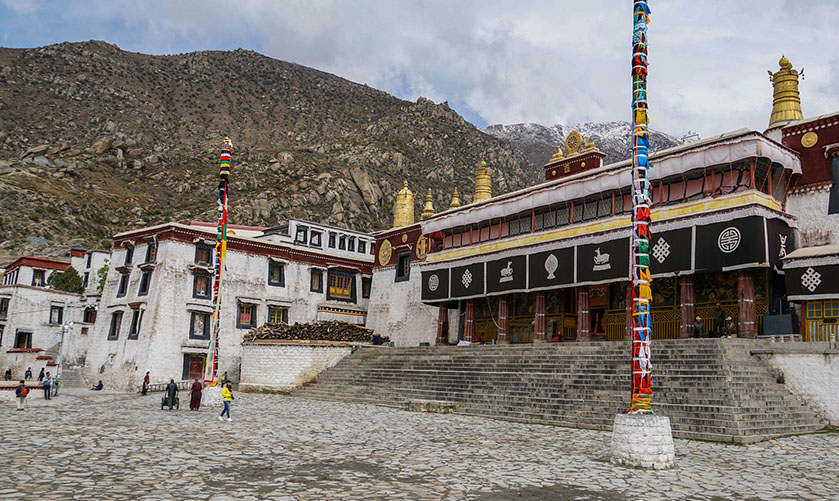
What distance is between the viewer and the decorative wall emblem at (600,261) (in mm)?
26767

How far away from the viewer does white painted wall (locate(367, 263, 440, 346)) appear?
39.7 metres

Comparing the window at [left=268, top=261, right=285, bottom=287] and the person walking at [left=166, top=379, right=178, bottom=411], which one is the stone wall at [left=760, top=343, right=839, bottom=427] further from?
the window at [left=268, top=261, right=285, bottom=287]

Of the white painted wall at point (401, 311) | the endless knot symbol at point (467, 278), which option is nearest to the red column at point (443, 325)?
the white painted wall at point (401, 311)

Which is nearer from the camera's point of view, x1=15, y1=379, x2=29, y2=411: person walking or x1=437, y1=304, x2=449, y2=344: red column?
x1=15, y1=379, x2=29, y2=411: person walking

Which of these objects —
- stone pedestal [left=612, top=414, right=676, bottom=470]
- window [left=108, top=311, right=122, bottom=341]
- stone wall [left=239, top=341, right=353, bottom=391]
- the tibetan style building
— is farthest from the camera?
window [left=108, top=311, right=122, bottom=341]

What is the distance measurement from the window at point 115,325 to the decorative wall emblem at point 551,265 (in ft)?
78.9

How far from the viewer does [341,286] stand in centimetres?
4441

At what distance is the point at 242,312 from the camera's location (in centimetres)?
3897

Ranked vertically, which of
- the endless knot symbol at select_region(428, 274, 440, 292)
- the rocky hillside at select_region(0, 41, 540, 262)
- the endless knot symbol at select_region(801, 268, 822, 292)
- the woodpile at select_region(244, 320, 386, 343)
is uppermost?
the rocky hillside at select_region(0, 41, 540, 262)

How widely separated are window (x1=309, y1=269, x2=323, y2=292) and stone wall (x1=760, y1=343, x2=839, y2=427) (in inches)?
1135

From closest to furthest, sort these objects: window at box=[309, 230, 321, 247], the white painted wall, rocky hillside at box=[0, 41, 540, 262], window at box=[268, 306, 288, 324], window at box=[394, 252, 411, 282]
A: the white painted wall
window at box=[268, 306, 288, 324]
window at box=[394, 252, 411, 282]
window at box=[309, 230, 321, 247]
rocky hillside at box=[0, 41, 540, 262]

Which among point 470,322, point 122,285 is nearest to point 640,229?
point 470,322

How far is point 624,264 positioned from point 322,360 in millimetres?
15657

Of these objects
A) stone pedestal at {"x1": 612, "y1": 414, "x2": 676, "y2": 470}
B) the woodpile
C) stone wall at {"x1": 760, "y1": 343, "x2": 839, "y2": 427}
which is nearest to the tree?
the woodpile
